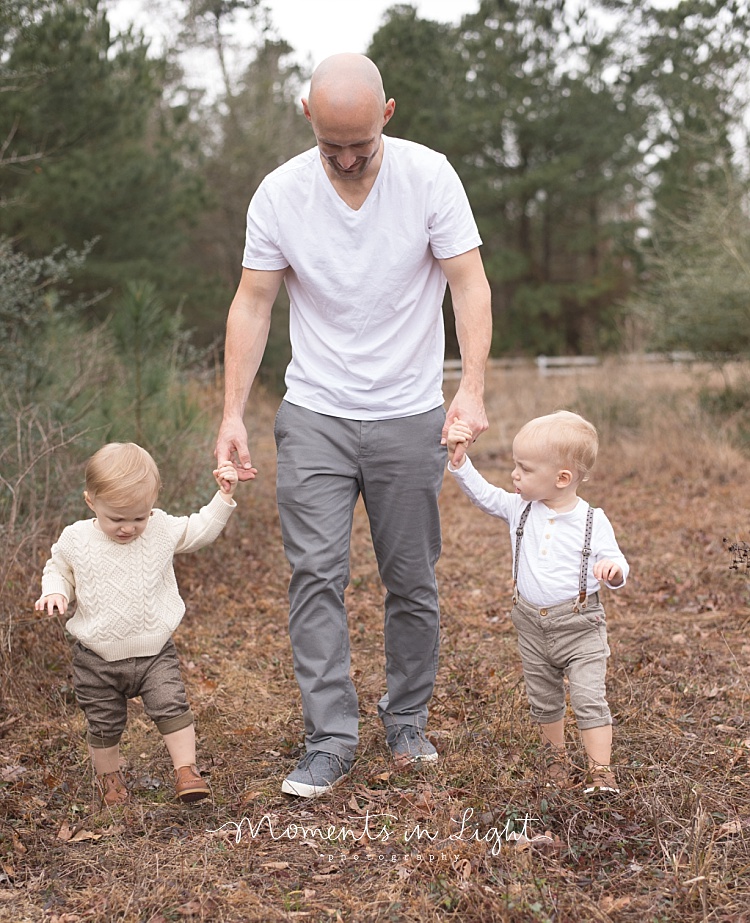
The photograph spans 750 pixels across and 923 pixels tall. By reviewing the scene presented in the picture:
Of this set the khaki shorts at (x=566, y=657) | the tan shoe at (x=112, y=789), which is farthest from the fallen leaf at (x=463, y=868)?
the tan shoe at (x=112, y=789)

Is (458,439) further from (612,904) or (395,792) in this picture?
(612,904)

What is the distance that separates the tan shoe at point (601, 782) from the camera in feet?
10.3

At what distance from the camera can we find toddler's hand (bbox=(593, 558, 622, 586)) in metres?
3.19

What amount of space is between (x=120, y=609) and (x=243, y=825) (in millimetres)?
820

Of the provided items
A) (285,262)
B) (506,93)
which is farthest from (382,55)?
(285,262)

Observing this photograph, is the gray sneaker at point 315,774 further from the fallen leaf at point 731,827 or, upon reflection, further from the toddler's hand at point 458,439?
the fallen leaf at point 731,827

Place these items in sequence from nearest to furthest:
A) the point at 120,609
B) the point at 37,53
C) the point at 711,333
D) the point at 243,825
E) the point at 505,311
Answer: the point at 243,825 → the point at 120,609 → the point at 37,53 → the point at 711,333 → the point at 505,311

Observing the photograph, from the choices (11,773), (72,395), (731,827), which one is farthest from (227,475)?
(72,395)

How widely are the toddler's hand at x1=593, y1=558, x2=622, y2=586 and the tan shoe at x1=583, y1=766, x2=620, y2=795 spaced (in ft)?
1.92

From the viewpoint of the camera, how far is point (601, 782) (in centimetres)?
319

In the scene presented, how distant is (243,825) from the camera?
3.18 metres

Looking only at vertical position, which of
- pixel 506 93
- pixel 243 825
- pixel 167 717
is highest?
pixel 506 93

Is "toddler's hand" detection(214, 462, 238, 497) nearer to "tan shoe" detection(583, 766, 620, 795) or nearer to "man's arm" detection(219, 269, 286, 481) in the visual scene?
"man's arm" detection(219, 269, 286, 481)

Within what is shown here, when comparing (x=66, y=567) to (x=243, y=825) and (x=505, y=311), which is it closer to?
(x=243, y=825)
